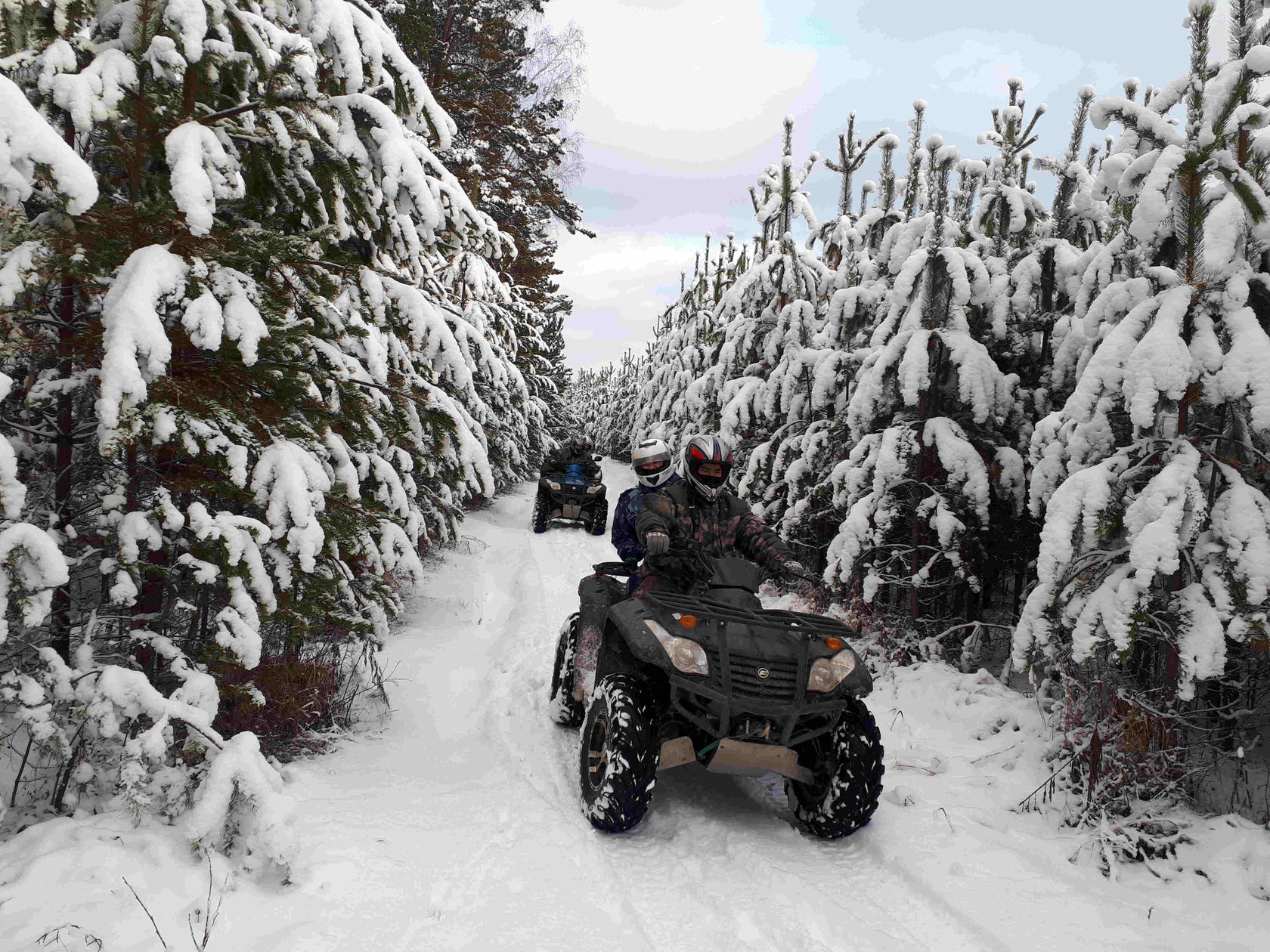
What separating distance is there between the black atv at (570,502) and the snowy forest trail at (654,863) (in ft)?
28.5

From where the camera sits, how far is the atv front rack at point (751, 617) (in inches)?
138

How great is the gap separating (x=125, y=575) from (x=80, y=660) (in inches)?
13.6

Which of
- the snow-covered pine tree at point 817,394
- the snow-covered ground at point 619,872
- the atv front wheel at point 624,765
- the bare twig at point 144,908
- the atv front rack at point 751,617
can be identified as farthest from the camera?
the snow-covered pine tree at point 817,394

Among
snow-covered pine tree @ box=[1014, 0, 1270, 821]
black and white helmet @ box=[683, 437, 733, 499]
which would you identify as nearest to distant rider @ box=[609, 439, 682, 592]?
black and white helmet @ box=[683, 437, 733, 499]

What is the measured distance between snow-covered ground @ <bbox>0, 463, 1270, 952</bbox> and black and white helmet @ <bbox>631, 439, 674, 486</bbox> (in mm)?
1847

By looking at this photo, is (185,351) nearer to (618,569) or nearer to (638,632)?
(638,632)

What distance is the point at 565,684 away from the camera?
16.0 ft

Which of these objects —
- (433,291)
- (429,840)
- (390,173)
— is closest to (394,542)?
(429,840)

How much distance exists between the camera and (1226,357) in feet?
11.4

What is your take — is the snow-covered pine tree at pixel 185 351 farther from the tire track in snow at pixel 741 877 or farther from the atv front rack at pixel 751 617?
the atv front rack at pixel 751 617

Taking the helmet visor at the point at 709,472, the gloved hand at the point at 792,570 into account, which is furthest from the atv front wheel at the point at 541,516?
the gloved hand at the point at 792,570

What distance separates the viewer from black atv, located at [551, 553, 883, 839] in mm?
3307

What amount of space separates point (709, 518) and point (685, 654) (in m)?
1.33

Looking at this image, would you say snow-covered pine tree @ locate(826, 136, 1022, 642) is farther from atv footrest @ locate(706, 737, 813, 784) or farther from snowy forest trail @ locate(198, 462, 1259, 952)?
atv footrest @ locate(706, 737, 813, 784)
